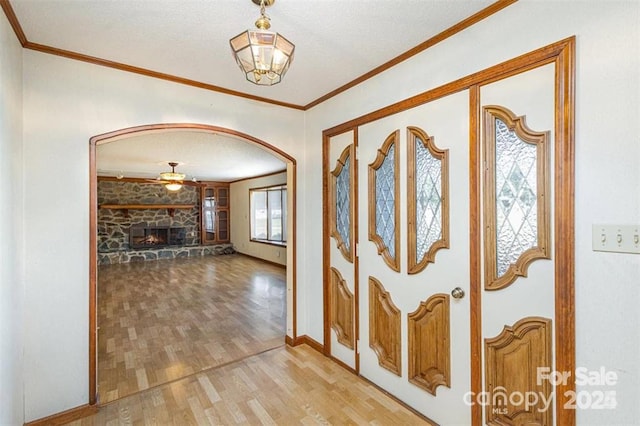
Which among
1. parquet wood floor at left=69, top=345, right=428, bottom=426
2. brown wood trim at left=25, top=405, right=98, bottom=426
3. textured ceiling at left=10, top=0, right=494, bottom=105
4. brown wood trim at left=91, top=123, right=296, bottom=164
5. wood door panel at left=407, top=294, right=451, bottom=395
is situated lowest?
parquet wood floor at left=69, top=345, right=428, bottom=426

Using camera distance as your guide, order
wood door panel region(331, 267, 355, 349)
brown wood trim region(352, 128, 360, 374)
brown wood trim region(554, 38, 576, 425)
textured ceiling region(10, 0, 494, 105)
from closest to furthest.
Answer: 1. brown wood trim region(554, 38, 576, 425)
2. textured ceiling region(10, 0, 494, 105)
3. brown wood trim region(352, 128, 360, 374)
4. wood door panel region(331, 267, 355, 349)

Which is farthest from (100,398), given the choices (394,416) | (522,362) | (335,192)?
(522,362)

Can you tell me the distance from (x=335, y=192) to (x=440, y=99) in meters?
1.25

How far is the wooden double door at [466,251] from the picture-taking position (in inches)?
59.7

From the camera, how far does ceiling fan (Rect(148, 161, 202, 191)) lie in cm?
615

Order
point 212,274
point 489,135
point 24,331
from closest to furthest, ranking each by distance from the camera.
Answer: point 489,135
point 24,331
point 212,274

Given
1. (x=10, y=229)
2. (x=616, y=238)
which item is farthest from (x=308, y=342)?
(x=616, y=238)

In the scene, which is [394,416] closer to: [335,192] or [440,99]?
[335,192]

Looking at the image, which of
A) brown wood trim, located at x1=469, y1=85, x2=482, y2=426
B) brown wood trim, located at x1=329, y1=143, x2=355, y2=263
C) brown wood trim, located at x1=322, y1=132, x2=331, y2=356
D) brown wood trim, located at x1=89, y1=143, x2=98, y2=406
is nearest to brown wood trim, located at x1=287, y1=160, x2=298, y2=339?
brown wood trim, located at x1=322, y1=132, x2=331, y2=356

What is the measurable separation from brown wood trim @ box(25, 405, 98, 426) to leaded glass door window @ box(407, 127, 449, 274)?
246cm

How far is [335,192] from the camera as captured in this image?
2.92 m

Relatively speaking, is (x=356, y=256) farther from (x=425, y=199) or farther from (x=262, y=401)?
(x=262, y=401)

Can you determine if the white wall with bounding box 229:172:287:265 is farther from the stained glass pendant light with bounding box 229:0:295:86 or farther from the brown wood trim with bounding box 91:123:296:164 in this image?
the stained glass pendant light with bounding box 229:0:295:86

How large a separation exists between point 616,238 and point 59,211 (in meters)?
3.15
